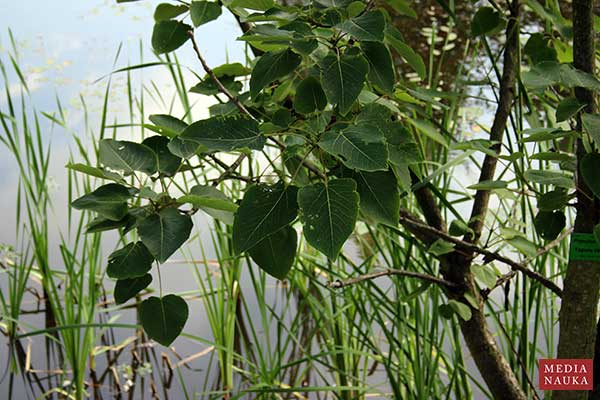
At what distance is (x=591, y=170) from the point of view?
62cm

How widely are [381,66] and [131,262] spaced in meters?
0.25

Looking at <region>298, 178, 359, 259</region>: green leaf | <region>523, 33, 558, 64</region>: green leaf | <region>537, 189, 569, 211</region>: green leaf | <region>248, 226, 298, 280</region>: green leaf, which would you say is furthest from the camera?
<region>523, 33, 558, 64</region>: green leaf

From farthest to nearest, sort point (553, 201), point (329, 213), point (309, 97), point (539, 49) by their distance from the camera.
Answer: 1. point (539, 49)
2. point (553, 201)
3. point (309, 97)
4. point (329, 213)

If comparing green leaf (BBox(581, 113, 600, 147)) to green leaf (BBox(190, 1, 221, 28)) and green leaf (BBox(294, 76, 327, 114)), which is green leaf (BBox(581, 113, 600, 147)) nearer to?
green leaf (BBox(294, 76, 327, 114))

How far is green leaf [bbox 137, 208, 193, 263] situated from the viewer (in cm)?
51

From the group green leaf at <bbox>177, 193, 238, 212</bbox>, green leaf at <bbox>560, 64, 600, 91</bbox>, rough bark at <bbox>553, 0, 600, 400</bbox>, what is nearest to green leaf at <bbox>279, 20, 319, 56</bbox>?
green leaf at <bbox>177, 193, 238, 212</bbox>

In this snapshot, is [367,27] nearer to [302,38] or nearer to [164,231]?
[302,38]

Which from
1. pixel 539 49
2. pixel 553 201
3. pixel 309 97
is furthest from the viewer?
pixel 539 49

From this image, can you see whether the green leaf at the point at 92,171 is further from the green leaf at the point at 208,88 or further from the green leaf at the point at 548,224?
the green leaf at the point at 548,224

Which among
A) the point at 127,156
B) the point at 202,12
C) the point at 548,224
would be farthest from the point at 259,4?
the point at 548,224

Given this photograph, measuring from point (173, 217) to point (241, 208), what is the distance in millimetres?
56

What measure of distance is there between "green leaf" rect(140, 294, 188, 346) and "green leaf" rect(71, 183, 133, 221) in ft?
0.30

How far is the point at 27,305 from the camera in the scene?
206cm

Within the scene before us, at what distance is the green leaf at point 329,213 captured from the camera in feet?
1.61
